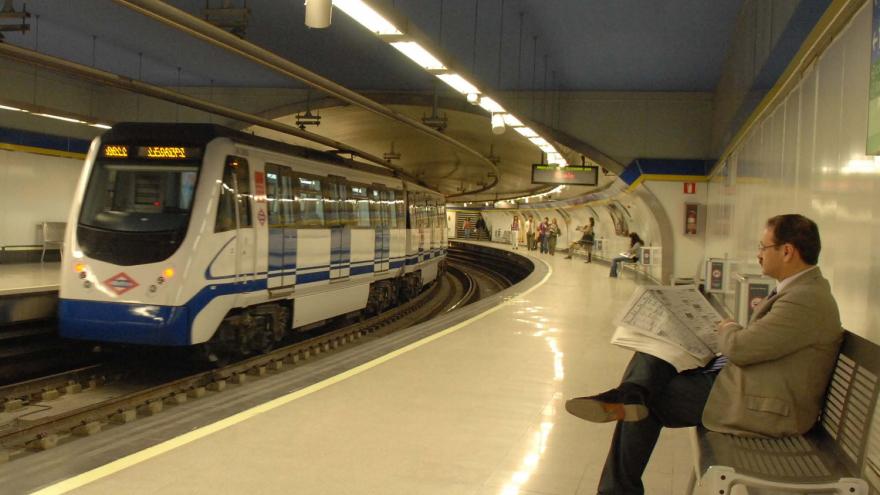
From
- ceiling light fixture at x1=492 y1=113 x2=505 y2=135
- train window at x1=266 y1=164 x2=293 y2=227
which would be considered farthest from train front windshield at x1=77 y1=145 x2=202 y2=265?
ceiling light fixture at x1=492 y1=113 x2=505 y2=135

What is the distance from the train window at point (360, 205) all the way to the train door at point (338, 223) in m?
0.25

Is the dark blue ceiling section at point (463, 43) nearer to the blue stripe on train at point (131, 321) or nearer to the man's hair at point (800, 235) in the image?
the blue stripe on train at point (131, 321)

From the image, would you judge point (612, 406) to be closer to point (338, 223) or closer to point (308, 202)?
point (308, 202)

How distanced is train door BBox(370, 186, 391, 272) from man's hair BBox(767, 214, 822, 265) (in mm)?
11554

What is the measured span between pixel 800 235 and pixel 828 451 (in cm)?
92

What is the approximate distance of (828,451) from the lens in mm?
3287

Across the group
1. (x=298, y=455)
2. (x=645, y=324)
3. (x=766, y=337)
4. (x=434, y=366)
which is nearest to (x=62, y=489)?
(x=298, y=455)

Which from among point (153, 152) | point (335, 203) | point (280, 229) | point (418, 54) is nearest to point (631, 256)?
point (335, 203)

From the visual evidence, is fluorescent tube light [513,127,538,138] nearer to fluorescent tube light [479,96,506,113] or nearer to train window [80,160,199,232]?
fluorescent tube light [479,96,506,113]

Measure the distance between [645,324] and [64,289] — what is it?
7.33m

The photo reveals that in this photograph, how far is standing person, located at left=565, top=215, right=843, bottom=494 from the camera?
3.40 meters

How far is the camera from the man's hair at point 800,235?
11.7 feet

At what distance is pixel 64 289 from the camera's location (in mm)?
9102

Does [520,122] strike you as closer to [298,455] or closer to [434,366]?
[434,366]
